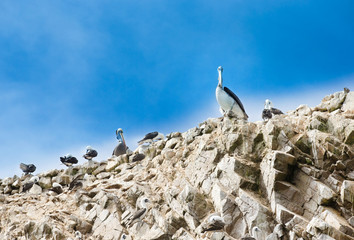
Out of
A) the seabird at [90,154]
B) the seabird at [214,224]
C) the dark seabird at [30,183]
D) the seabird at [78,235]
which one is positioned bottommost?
the seabird at [214,224]

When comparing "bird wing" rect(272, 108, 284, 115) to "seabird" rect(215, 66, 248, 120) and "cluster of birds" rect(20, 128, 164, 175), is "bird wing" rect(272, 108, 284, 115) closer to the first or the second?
"seabird" rect(215, 66, 248, 120)

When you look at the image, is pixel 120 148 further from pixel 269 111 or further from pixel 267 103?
pixel 269 111

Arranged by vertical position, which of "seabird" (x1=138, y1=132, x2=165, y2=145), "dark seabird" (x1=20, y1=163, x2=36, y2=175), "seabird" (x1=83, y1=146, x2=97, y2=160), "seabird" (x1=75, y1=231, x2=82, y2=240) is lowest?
"seabird" (x1=75, y1=231, x2=82, y2=240)

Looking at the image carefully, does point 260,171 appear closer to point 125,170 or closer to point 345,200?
point 345,200

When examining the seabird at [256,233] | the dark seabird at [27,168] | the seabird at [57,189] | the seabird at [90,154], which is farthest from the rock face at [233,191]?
the dark seabird at [27,168]

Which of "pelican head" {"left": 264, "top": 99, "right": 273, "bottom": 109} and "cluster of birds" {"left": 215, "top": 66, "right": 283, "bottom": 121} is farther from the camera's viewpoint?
"pelican head" {"left": 264, "top": 99, "right": 273, "bottom": 109}

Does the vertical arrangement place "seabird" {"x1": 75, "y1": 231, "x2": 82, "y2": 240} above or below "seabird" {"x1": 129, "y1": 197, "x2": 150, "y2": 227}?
above

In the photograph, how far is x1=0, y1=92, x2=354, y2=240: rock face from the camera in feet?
57.4

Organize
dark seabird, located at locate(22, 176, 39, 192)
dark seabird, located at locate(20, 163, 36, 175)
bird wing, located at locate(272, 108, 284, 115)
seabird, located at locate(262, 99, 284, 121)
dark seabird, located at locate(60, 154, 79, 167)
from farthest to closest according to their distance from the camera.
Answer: dark seabird, located at locate(20, 163, 36, 175), dark seabird, located at locate(60, 154, 79, 167), dark seabird, located at locate(22, 176, 39, 192), bird wing, located at locate(272, 108, 284, 115), seabird, located at locate(262, 99, 284, 121)

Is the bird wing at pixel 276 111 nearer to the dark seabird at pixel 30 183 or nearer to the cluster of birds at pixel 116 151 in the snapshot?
the cluster of birds at pixel 116 151

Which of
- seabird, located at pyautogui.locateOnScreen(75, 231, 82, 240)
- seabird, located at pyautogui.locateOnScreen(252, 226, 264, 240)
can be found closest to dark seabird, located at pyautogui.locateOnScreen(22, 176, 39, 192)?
seabird, located at pyautogui.locateOnScreen(75, 231, 82, 240)

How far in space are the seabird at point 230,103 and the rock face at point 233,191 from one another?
3.28ft

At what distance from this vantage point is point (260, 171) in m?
19.5

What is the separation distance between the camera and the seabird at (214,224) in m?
17.3
